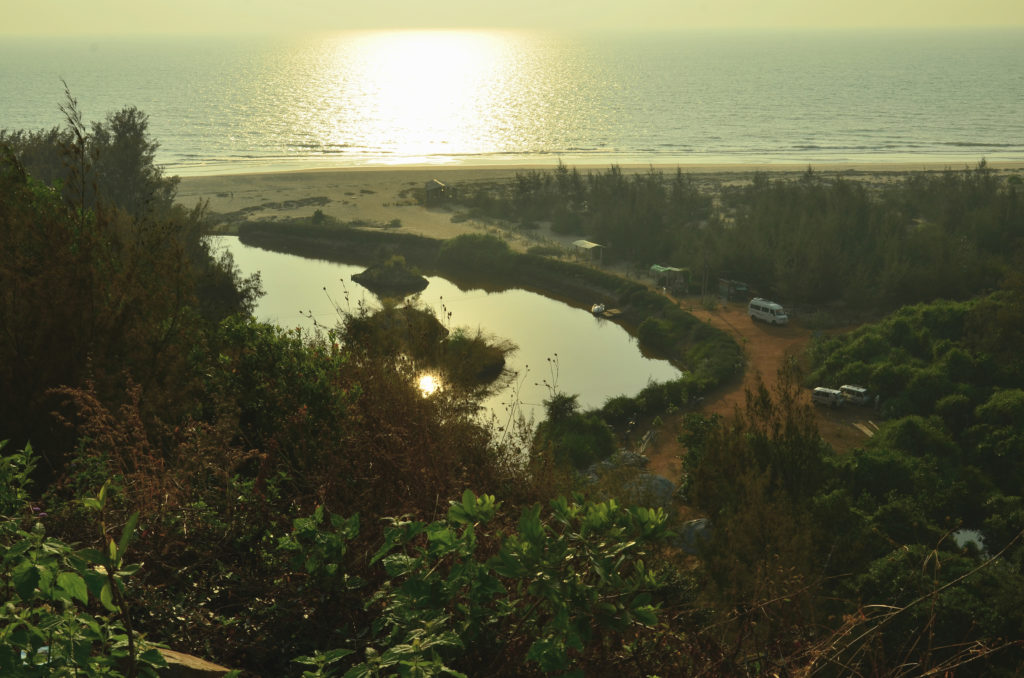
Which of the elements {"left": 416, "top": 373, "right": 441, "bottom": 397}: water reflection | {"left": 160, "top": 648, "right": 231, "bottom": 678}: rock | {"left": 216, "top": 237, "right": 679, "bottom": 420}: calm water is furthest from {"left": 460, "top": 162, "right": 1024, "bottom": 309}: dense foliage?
{"left": 160, "top": 648, "right": 231, "bottom": 678}: rock

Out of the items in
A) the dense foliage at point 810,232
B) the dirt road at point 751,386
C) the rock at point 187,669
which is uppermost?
the rock at point 187,669

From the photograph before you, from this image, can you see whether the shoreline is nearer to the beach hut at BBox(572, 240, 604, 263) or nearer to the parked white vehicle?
the beach hut at BBox(572, 240, 604, 263)

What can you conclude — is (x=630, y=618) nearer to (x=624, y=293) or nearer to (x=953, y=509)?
(x=953, y=509)

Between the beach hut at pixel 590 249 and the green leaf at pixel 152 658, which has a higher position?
the green leaf at pixel 152 658

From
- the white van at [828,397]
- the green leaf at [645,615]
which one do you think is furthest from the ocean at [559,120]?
the green leaf at [645,615]

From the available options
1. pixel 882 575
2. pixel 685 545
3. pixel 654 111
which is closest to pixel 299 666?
pixel 882 575

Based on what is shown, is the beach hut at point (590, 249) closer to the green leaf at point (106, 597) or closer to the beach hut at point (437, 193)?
the beach hut at point (437, 193)
